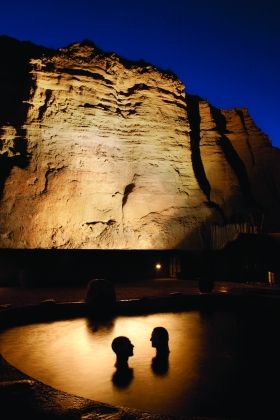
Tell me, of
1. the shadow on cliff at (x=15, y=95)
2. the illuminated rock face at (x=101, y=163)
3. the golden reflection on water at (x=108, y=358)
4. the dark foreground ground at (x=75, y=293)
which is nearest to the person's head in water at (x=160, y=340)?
the golden reflection on water at (x=108, y=358)

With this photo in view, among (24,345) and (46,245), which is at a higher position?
(46,245)

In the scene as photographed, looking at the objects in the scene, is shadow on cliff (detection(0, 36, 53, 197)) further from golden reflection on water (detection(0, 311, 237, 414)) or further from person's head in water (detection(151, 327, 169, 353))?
person's head in water (detection(151, 327, 169, 353))

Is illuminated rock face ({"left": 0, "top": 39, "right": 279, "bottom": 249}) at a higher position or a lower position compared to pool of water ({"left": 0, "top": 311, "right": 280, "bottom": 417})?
higher

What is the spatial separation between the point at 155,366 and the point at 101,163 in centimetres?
1561

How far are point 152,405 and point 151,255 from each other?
12629mm

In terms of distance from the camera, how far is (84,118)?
68.5 ft

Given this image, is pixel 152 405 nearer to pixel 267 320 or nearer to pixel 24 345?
pixel 24 345

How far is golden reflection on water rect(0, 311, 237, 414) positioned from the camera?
487 centimetres

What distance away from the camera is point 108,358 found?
6.28m

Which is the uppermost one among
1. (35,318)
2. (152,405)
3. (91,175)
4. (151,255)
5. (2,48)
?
(2,48)

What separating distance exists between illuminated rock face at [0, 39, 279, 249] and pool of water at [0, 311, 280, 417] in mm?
10615

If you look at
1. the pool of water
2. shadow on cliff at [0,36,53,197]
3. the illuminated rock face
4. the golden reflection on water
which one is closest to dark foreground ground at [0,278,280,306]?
the golden reflection on water

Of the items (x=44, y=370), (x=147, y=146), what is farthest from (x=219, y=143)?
(x=44, y=370)

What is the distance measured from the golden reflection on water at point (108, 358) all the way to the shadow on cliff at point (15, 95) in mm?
11941
